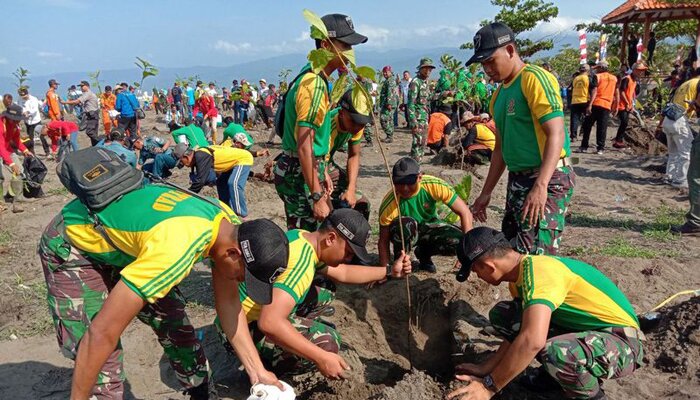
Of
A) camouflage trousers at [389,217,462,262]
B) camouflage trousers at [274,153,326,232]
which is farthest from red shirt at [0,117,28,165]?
camouflage trousers at [389,217,462,262]

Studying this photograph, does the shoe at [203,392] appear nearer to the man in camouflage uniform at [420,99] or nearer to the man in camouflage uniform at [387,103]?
the man in camouflage uniform at [420,99]

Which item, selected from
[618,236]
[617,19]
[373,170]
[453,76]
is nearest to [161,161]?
[373,170]

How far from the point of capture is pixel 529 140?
292 centimetres

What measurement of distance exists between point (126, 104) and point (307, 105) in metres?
10.4

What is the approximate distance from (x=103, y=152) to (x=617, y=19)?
64.3 ft

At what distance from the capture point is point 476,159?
8.97m

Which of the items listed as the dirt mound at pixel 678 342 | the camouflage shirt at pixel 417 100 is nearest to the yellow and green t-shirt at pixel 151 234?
the dirt mound at pixel 678 342

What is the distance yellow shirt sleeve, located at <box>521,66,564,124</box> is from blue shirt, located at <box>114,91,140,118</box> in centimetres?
1123

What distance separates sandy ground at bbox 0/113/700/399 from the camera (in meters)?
2.84

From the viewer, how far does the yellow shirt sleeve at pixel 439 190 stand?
4.06m

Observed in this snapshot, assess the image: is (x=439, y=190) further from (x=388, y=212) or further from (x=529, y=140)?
(x=529, y=140)

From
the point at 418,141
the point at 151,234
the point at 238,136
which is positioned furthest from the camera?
the point at 418,141

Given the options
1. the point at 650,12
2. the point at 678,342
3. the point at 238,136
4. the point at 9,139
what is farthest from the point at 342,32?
the point at 650,12

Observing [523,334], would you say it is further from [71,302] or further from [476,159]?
[476,159]
